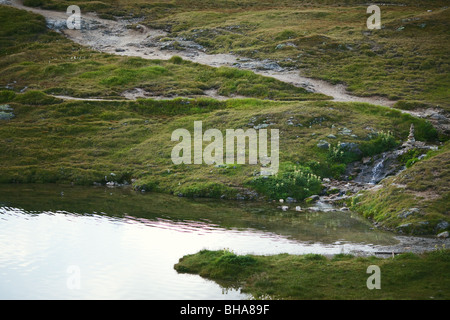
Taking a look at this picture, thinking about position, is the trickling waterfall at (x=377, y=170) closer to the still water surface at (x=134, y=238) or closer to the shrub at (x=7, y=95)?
the still water surface at (x=134, y=238)

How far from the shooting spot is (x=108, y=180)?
53.4 m

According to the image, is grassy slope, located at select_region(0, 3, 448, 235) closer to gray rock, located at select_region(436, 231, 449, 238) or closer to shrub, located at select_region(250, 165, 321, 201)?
shrub, located at select_region(250, 165, 321, 201)

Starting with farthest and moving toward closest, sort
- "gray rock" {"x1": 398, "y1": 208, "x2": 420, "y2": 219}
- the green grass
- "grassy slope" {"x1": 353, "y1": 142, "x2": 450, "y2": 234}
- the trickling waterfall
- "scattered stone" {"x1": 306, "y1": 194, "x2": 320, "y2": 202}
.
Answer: the green grass
the trickling waterfall
"scattered stone" {"x1": 306, "y1": 194, "x2": 320, "y2": 202}
"gray rock" {"x1": 398, "y1": 208, "x2": 420, "y2": 219}
"grassy slope" {"x1": 353, "y1": 142, "x2": 450, "y2": 234}

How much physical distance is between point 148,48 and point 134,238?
234 ft

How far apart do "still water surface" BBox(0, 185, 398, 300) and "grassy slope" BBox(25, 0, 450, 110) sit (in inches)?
1497

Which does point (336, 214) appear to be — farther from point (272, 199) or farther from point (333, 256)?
point (333, 256)

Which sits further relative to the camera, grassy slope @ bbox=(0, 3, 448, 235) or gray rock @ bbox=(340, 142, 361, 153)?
gray rock @ bbox=(340, 142, 361, 153)

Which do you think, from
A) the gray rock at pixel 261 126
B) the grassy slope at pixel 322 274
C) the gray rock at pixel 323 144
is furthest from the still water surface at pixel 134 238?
the gray rock at pixel 261 126

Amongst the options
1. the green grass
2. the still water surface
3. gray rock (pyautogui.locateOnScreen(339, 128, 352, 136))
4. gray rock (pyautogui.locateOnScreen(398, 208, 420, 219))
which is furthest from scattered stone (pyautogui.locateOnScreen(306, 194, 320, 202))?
the green grass

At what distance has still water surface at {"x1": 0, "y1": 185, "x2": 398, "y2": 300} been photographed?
26.6 meters

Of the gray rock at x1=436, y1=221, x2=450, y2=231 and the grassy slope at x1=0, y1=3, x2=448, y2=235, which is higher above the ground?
the grassy slope at x1=0, y1=3, x2=448, y2=235

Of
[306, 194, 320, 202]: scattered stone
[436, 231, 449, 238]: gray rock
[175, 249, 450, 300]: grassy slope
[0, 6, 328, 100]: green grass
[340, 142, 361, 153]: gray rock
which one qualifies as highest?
[0, 6, 328, 100]: green grass

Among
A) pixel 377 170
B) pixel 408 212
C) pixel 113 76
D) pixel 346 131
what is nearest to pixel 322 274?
pixel 408 212

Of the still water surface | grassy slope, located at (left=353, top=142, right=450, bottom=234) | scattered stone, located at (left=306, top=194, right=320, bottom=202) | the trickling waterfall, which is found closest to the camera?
the still water surface
